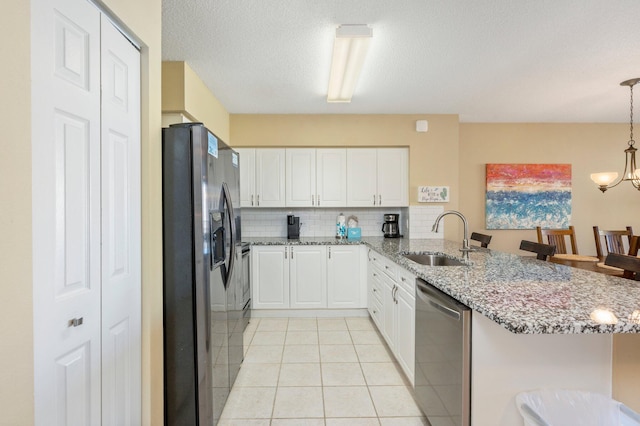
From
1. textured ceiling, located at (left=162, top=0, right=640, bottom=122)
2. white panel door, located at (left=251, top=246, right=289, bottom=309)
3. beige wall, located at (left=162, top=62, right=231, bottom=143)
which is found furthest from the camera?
white panel door, located at (left=251, top=246, right=289, bottom=309)

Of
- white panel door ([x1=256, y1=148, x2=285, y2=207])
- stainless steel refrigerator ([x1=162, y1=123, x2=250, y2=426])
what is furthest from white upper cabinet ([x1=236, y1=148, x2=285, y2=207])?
stainless steel refrigerator ([x1=162, y1=123, x2=250, y2=426])

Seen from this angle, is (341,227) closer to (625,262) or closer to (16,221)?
(625,262)

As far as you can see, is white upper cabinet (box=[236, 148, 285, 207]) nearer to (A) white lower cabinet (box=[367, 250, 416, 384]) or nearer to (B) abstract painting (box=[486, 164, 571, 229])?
(A) white lower cabinet (box=[367, 250, 416, 384])

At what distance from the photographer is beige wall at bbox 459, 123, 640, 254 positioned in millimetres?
4387

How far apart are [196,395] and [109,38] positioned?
5.65ft

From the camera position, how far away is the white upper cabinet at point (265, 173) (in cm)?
396

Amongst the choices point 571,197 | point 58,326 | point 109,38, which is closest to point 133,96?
point 109,38

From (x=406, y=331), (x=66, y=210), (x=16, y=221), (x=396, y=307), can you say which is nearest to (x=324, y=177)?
(x=396, y=307)

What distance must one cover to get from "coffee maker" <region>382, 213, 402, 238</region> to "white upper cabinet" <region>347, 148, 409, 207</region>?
0.83 feet

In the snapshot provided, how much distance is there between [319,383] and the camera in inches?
89.8

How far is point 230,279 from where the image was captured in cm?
205

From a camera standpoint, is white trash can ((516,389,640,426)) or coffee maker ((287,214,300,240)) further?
coffee maker ((287,214,300,240))

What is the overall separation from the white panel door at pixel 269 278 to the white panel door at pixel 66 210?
257 centimetres

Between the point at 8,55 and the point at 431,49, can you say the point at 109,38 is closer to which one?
the point at 8,55
